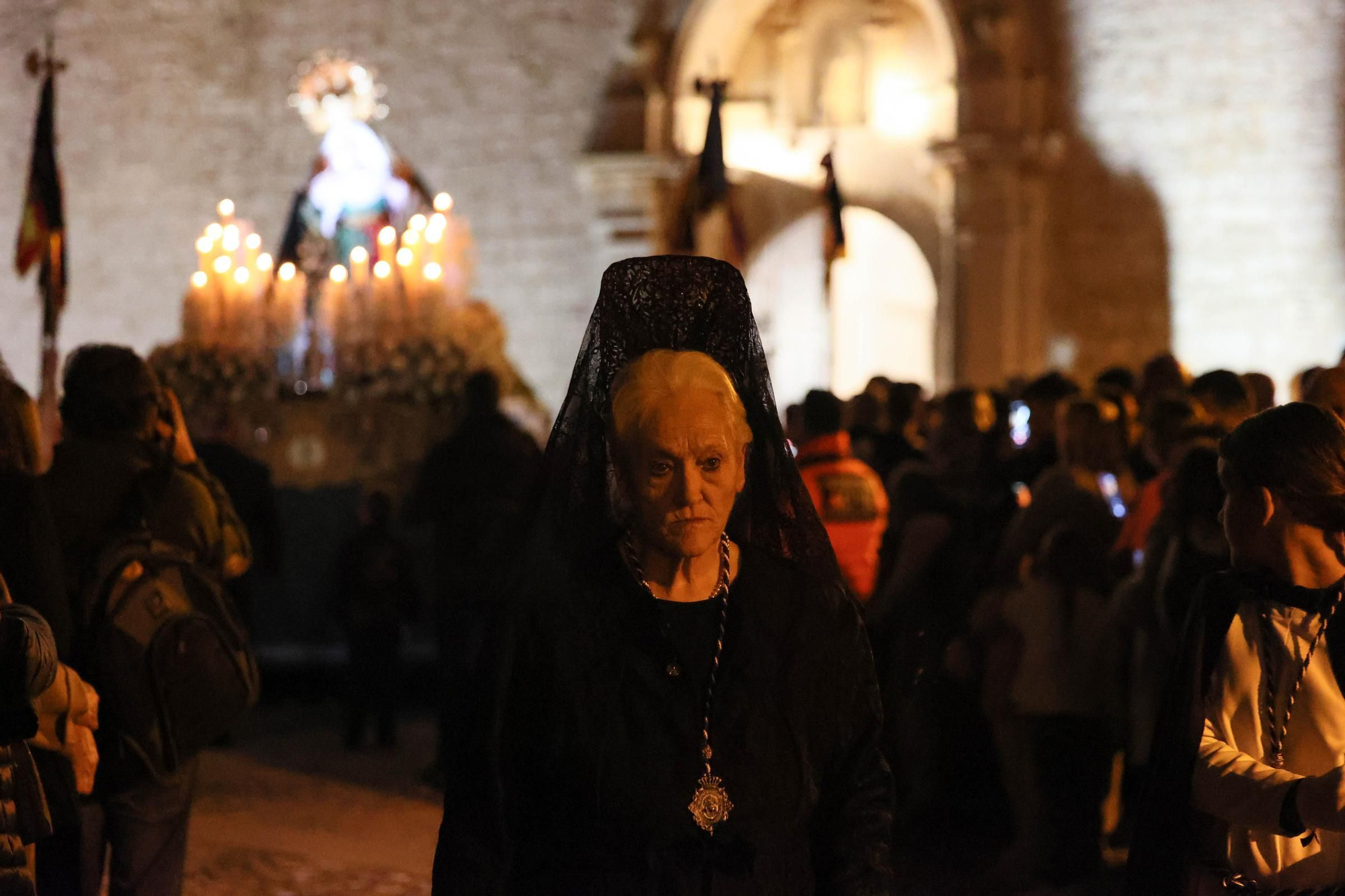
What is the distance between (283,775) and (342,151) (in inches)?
213

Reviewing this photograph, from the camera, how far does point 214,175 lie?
15805mm

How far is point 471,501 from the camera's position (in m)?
7.26

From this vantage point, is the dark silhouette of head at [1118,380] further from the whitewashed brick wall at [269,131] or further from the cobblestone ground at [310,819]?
the whitewashed brick wall at [269,131]

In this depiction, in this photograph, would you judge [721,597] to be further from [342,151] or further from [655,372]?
[342,151]

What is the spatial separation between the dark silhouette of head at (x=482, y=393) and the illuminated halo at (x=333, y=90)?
6.81 metres

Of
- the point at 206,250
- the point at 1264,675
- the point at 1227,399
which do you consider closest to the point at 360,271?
the point at 206,250

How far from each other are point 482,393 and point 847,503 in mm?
2050

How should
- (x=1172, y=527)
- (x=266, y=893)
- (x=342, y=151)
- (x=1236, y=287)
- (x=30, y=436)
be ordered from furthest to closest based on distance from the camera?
1. (x=1236, y=287)
2. (x=342, y=151)
3. (x=266, y=893)
4. (x=1172, y=527)
5. (x=30, y=436)

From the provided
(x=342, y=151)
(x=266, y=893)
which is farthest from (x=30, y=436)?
(x=342, y=151)

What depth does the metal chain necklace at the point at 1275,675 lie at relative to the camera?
268cm

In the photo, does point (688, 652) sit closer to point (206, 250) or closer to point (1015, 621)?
point (1015, 621)

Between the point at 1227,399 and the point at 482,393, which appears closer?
the point at 1227,399

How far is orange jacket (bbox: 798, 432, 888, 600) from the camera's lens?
587 centimetres

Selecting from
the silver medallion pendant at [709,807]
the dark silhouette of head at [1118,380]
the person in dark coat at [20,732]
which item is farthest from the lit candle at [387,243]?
the silver medallion pendant at [709,807]
